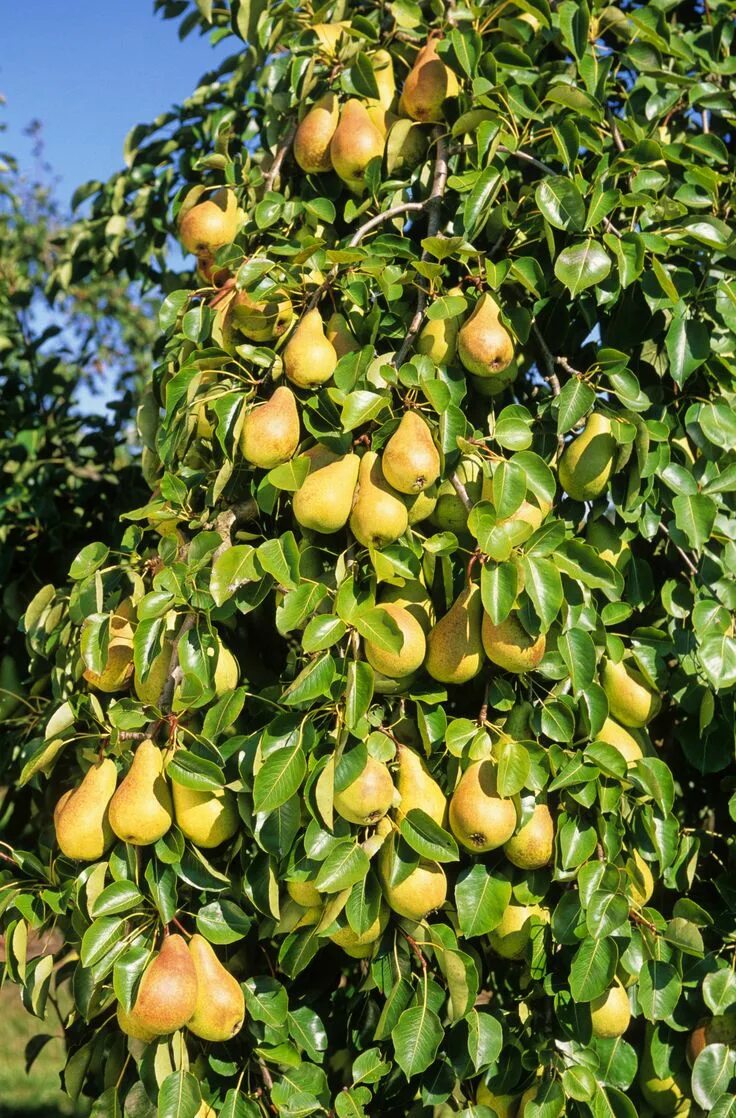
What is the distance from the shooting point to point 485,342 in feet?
4.45

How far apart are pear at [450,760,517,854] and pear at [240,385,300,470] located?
0.47 metres

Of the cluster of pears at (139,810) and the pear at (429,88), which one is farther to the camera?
the pear at (429,88)

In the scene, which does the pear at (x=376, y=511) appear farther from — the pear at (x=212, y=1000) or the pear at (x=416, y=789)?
the pear at (x=212, y=1000)

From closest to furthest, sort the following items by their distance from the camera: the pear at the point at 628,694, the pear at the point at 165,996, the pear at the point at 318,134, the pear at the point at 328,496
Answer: the pear at the point at 165,996
the pear at the point at 328,496
the pear at the point at 628,694
the pear at the point at 318,134

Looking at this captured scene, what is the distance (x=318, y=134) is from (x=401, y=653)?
0.86 m

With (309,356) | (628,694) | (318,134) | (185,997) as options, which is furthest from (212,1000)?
(318,134)

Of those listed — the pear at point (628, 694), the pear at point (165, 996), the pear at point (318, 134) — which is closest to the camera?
the pear at point (165, 996)

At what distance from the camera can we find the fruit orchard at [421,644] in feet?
4.05

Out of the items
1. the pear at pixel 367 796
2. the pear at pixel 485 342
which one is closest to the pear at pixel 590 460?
the pear at pixel 485 342

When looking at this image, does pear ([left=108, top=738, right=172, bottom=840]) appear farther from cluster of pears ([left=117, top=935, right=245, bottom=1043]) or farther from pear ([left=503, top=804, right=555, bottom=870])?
pear ([left=503, top=804, right=555, bottom=870])

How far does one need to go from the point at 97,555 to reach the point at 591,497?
70cm

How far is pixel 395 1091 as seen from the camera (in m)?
1.50

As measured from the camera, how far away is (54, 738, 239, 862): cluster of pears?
1243 millimetres

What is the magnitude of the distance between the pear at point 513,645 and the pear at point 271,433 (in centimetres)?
34
